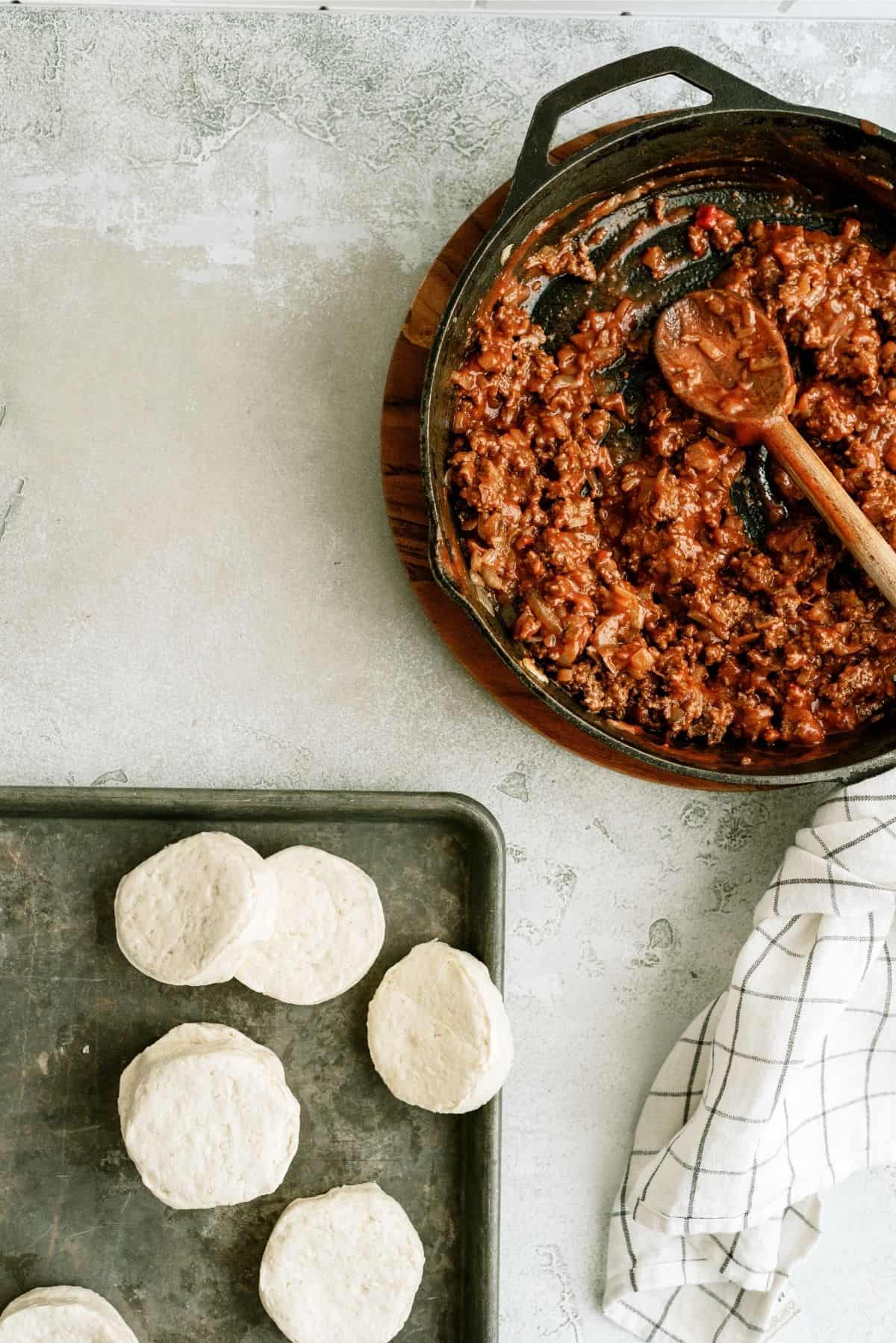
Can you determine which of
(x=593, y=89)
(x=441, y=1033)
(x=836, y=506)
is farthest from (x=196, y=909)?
(x=593, y=89)

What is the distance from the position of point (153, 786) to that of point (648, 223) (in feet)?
4.90

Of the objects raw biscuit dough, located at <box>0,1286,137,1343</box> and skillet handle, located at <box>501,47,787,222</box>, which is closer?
skillet handle, located at <box>501,47,787,222</box>

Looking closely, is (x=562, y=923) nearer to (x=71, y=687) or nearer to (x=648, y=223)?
(x=71, y=687)

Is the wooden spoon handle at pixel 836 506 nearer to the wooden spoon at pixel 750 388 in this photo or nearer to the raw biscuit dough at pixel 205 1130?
the wooden spoon at pixel 750 388

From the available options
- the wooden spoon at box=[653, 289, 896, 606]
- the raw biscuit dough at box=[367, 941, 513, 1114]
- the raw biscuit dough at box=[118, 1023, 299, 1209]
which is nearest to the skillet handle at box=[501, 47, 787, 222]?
the wooden spoon at box=[653, 289, 896, 606]

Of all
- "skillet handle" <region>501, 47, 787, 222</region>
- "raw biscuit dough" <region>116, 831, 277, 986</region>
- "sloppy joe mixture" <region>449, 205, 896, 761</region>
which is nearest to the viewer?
"skillet handle" <region>501, 47, 787, 222</region>

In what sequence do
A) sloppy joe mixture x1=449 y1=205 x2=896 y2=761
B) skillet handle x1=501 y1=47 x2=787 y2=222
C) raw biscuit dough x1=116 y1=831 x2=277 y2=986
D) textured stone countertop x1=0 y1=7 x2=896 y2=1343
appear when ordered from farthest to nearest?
textured stone countertop x1=0 y1=7 x2=896 y2=1343 → sloppy joe mixture x1=449 y1=205 x2=896 y2=761 → raw biscuit dough x1=116 y1=831 x2=277 y2=986 → skillet handle x1=501 y1=47 x2=787 y2=222

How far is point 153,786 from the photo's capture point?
6.86 ft

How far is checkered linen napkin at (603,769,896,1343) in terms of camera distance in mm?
2004

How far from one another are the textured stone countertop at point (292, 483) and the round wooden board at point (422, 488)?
74 mm

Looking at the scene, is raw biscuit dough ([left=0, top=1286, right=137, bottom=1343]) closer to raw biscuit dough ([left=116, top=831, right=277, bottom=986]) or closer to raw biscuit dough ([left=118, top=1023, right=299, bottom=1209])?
raw biscuit dough ([left=118, top=1023, right=299, bottom=1209])

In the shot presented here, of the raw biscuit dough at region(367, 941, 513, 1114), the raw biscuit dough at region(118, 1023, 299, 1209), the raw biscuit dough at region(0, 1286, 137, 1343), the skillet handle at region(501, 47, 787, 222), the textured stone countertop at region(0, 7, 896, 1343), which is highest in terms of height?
the skillet handle at region(501, 47, 787, 222)

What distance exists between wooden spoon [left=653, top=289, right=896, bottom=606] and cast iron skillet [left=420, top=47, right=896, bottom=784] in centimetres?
10

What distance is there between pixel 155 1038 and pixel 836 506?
5.36 ft
